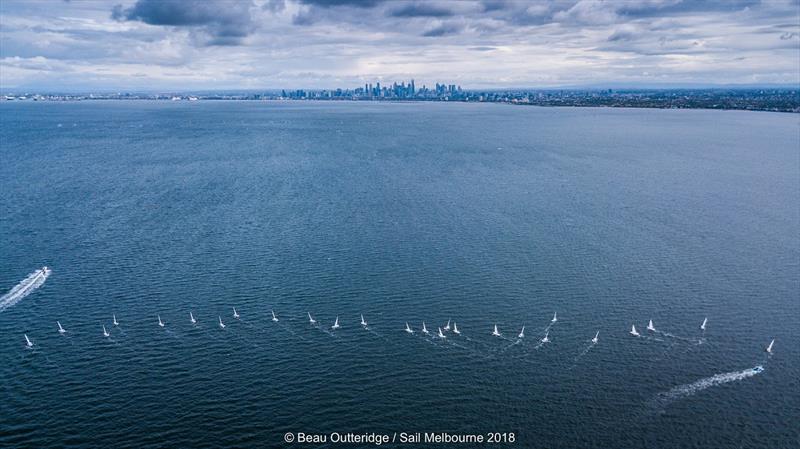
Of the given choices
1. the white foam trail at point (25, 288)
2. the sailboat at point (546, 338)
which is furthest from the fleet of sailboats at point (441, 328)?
the white foam trail at point (25, 288)

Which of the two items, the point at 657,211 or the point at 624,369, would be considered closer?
the point at 624,369

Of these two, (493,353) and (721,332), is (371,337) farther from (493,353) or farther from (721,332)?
(721,332)

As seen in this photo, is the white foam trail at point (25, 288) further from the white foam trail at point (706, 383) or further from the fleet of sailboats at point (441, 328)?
the white foam trail at point (706, 383)

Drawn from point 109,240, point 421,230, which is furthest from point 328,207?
point 109,240

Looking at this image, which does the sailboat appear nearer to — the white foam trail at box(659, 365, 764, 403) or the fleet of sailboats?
the fleet of sailboats

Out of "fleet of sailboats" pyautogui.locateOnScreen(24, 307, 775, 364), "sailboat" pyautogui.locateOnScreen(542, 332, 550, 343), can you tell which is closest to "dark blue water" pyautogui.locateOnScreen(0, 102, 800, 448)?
"fleet of sailboats" pyautogui.locateOnScreen(24, 307, 775, 364)

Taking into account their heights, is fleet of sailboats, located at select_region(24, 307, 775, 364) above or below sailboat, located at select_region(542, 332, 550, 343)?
above
